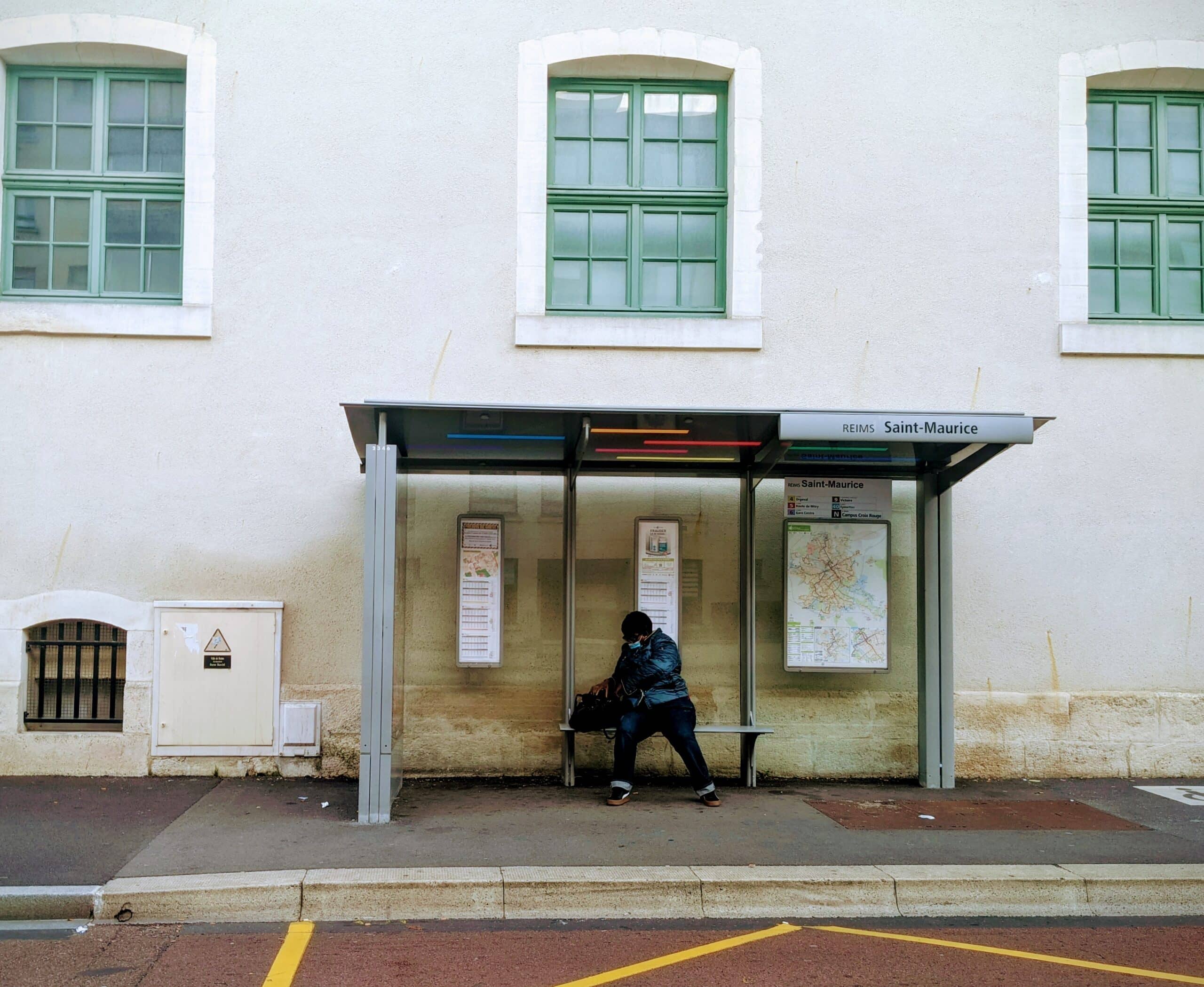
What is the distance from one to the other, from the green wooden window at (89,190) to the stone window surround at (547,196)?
293 centimetres

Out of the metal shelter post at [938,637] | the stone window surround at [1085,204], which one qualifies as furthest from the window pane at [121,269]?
the stone window surround at [1085,204]

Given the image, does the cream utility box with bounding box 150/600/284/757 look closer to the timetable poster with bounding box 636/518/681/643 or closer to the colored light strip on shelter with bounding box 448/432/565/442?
the colored light strip on shelter with bounding box 448/432/565/442

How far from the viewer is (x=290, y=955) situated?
507cm

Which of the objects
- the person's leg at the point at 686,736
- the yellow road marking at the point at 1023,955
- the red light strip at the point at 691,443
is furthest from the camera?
the red light strip at the point at 691,443

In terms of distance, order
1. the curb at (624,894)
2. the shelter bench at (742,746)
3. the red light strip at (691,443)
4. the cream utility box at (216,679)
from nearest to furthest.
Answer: the curb at (624,894)
the red light strip at (691,443)
the shelter bench at (742,746)
the cream utility box at (216,679)

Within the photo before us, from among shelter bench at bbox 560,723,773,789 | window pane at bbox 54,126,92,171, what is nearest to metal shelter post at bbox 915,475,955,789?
shelter bench at bbox 560,723,773,789

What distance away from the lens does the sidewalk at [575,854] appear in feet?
18.5

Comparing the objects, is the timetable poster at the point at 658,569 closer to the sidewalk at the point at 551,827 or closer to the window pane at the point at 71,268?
the sidewalk at the point at 551,827

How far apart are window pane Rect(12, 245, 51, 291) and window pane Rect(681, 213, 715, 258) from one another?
538cm

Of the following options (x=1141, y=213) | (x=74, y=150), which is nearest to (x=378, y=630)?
(x=74, y=150)

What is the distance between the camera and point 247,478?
8555mm

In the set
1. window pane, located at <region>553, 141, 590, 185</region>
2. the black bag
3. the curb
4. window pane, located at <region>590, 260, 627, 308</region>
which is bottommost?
the curb

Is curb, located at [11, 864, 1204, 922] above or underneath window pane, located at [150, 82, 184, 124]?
underneath

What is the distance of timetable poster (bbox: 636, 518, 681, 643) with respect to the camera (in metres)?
8.61
